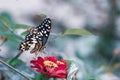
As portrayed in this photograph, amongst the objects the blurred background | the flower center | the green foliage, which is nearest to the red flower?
the flower center

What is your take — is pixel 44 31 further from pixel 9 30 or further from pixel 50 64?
pixel 9 30

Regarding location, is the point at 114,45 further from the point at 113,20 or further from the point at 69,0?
the point at 69,0

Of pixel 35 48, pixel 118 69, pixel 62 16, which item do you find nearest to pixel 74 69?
pixel 35 48

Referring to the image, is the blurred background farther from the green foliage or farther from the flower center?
the flower center

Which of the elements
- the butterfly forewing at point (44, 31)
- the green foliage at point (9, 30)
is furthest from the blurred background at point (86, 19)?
the butterfly forewing at point (44, 31)

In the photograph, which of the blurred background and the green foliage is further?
the blurred background

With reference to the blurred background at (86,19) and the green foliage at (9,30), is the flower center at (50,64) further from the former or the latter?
the blurred background at (86,19)

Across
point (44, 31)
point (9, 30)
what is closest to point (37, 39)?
point (44, 31)

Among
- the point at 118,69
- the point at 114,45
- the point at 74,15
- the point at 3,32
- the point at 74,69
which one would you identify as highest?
the point at 74,15
